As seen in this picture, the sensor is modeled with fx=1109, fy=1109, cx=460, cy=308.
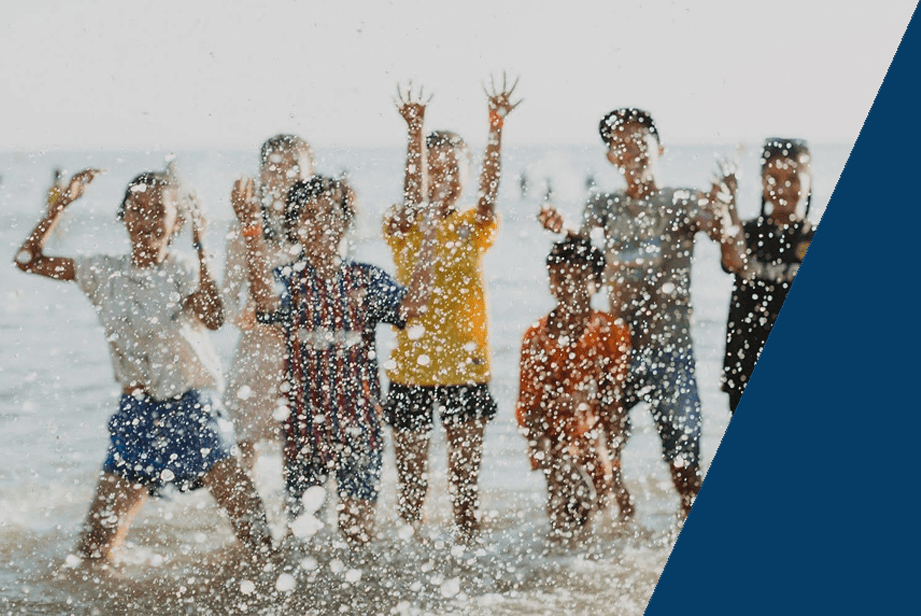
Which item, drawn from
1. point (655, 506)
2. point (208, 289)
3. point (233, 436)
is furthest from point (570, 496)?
point (208, 289)

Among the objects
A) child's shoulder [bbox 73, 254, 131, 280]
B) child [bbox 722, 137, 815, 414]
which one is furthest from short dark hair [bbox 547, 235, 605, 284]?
child's shoulder [bbox 73, 254, 131, 280]

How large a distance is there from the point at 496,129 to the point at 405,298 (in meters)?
0.66

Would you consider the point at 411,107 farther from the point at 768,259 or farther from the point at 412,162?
the point at 768,259

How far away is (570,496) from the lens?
12.9ft

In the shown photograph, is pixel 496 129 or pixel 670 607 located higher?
pixel 496 129

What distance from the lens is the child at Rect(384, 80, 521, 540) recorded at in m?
3.72

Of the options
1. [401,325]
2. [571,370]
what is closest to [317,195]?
[401,325]

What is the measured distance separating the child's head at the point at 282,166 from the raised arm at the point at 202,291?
11.2 inches

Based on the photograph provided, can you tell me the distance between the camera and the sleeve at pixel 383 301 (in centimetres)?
358

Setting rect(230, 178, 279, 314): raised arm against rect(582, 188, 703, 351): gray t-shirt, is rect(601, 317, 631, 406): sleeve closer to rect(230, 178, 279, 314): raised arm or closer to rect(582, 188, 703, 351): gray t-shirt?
rect(582, 188, 703, 351): gray t-shirt

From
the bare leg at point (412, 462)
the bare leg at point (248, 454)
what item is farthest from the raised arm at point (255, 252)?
the bare leg at point (412, 462)

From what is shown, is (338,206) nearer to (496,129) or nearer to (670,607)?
(496,129)

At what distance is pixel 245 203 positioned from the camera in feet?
11.7

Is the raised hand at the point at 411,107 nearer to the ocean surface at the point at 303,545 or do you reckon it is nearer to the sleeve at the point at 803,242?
the ocean surface at the point at 303,545
